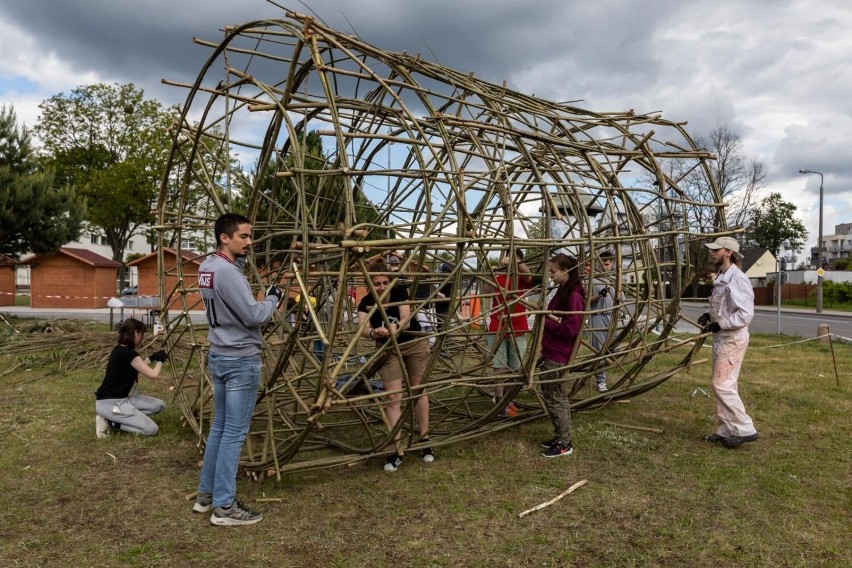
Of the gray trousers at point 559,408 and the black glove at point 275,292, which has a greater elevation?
the black glove at point 275,292

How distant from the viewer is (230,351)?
339 cm

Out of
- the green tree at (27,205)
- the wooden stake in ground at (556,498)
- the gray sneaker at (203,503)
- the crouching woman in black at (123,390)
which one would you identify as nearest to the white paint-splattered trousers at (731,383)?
the wooden stake in ground at (556,498)

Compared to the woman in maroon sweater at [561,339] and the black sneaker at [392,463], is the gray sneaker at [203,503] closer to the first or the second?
the black sneaker at [392,463]

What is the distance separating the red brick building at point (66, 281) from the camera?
23.3 meters

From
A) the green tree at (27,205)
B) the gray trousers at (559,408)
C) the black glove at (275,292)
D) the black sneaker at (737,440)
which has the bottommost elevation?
the black sneaker at (737,440)

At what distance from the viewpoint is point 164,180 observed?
4.80 m

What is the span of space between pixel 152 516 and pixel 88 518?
0.35 meters

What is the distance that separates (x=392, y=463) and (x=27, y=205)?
45.9 ft

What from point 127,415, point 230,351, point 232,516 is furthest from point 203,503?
point 127,415

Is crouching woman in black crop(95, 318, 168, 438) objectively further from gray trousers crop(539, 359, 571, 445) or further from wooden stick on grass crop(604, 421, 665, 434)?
wooden stick on grass crop(604, 421, 665, 434)

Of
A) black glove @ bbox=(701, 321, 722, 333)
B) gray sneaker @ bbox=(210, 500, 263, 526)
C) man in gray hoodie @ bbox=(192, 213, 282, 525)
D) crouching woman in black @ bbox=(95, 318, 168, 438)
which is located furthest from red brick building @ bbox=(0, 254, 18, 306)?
black glove @ bbox=(701, 321, 722, 333)

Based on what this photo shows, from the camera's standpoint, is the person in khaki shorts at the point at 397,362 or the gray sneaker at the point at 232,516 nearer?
the gray sneaker at the point at 232,516

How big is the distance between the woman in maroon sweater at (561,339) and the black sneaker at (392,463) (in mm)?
1134

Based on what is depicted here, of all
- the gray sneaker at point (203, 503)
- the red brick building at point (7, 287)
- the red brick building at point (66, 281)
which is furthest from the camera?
the red brick building at point (7, 287)
